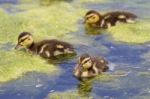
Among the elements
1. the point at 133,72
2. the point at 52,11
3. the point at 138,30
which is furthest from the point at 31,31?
the point at 133,72

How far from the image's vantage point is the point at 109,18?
31.0ft

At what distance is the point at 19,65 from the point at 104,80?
1.19 metres

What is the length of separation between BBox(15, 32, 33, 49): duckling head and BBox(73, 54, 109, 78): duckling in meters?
1.08

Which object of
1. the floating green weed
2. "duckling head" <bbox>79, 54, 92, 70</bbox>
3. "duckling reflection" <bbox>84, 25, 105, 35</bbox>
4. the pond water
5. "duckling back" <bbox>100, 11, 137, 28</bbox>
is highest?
"duckling back" <bbox>100, 11, 137, 28</bbox>

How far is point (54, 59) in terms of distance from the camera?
27.1 feet

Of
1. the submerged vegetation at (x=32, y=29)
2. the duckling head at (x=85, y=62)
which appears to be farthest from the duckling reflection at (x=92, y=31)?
the duckling head at (x=85, y=62)

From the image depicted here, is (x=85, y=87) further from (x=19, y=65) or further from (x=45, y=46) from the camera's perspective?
(x=45, y=46)

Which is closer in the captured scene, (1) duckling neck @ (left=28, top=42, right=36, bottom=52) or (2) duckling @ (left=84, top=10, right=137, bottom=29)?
(1) duckling neck @ (left=28, top=42, right=36, bottom=52)

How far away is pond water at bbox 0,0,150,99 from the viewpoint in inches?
282

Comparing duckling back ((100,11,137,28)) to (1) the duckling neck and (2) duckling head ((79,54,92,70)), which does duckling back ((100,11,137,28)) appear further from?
(2) duckling head ((79,54,92,70))

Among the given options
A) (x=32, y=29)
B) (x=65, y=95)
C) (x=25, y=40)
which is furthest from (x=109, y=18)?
(x=65, y=95)

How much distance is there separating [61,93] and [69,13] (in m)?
3.22

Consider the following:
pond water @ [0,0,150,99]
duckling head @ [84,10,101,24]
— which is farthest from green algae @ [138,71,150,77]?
duckling head @ [84,10,101,24]

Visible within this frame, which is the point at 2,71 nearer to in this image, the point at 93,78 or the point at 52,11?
the point at 93,78
